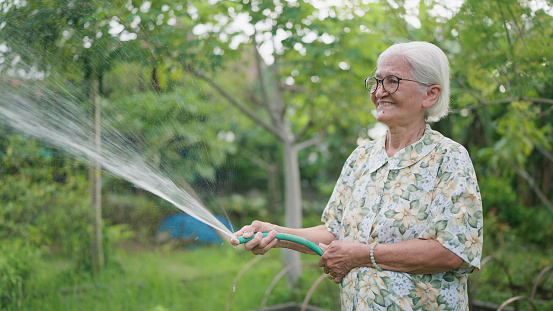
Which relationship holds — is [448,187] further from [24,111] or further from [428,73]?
[24,111]

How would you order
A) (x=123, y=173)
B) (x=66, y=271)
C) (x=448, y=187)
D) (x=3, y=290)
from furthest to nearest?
(x=66, y=271), (x=3, y=290), (x=123, y=173), (x=448, y=187)

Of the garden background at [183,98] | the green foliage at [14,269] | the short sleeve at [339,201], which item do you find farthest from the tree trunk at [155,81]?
the short sleeve at [339,201]

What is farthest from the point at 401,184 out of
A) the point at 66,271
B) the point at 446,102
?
the point at 66,271

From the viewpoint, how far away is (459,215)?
6.26ft

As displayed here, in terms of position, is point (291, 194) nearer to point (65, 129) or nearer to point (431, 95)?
point (65, 129)

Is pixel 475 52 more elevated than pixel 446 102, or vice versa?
pixel 475 52

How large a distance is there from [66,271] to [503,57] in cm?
425

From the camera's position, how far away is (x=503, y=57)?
333 centimetres

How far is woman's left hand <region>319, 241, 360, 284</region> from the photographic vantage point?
210cm

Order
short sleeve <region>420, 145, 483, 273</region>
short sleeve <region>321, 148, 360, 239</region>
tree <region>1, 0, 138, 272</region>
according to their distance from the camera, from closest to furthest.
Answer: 1. short sleeve <region>420, 145, 483, 273</region>
2. short sleeve <region>321, 148, 360, 239</region>
3. tree <region>1, 0, 138, 272</region>

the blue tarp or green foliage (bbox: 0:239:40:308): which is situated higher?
the blue tarp

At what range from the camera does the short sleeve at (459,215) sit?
1905mm

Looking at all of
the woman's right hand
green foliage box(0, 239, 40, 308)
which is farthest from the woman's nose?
green foliage box(0, 239, 40, 308)

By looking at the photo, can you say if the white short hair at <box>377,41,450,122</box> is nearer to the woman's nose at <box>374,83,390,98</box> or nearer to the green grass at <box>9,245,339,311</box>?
the woman's nose at <box>374,83,390,98</box>
